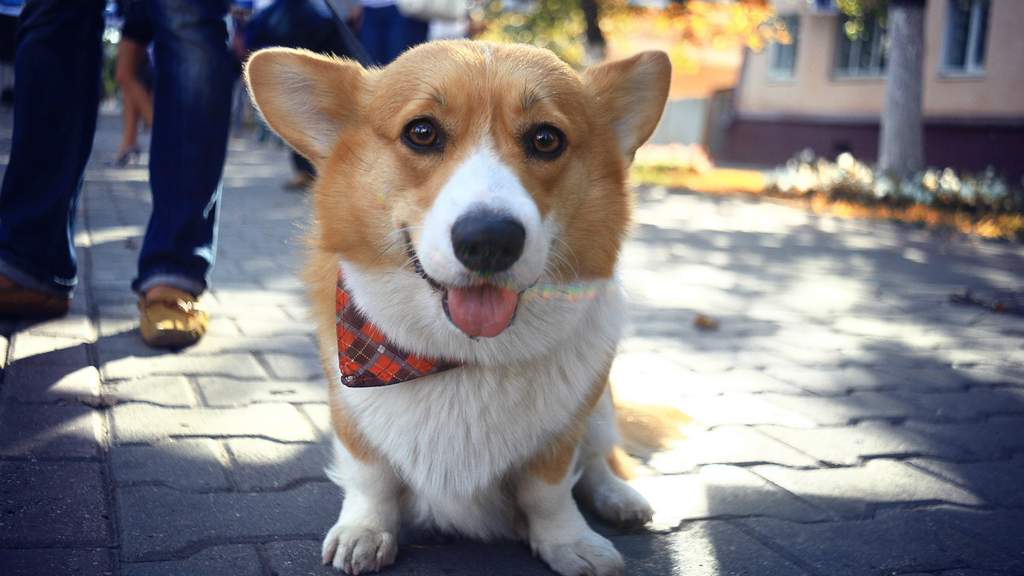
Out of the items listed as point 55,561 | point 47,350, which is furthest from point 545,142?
point 47,350

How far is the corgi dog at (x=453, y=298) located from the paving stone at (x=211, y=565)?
16 cm

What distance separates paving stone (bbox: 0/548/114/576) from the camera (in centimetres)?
162

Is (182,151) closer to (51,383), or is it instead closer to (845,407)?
(51,383)

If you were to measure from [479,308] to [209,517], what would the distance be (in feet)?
2.51

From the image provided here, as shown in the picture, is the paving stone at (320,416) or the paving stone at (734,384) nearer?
the paving stone at (320,416)

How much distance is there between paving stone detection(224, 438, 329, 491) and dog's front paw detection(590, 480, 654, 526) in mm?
702

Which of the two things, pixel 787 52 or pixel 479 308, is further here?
pixel 787 52

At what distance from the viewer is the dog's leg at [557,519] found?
1890mm

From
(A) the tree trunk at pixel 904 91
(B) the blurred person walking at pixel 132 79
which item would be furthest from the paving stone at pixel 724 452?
(A) the tree trunk at pixel 904 91

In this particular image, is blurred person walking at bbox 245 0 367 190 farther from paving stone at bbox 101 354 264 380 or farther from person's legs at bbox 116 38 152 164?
paving stone at bbox 101 354 264 380

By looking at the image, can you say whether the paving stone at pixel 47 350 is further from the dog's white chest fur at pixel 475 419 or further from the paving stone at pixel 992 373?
the paving stone at pixel 992 373

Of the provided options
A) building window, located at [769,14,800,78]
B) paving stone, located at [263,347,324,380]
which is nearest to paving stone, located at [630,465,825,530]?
paving stone, located at [263,347,324,380]

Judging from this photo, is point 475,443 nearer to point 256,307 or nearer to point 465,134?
point 465,134

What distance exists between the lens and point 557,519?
76.9 inches
